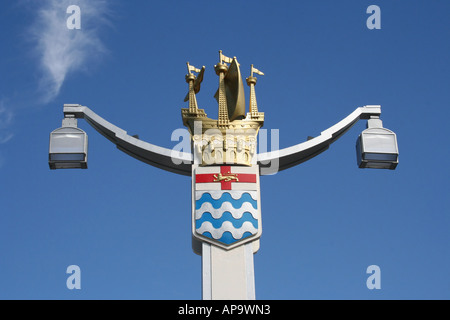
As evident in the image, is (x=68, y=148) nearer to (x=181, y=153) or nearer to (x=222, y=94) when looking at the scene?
(x=181, y=153)

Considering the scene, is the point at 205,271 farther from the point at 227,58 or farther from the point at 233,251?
the point at 227,58

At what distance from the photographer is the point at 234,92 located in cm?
1437

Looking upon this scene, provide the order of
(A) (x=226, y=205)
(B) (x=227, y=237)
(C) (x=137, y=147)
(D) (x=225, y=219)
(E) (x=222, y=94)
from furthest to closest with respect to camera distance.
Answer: (E) (x=222, y=94) < (C) (x=137, y=147) < (A) (x=226, y=205) < (D) (x=225, y=219) < (B) (x=227, y=237)

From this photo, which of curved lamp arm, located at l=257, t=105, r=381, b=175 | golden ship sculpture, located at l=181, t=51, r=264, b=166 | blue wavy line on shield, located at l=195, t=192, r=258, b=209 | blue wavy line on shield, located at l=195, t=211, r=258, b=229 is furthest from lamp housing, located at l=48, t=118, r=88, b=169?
curved lamp arm, located at l=257, t=105, r=381, b=175

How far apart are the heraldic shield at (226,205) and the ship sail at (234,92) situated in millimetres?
940

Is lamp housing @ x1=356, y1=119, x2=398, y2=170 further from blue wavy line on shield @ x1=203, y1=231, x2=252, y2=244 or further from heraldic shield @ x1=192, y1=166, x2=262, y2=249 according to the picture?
blue wavy line on shield @ x1=203, y1=231, x2=252, y2=244

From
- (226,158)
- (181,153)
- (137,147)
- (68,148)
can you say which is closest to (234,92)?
(226,158)

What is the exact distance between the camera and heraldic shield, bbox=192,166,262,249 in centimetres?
1341

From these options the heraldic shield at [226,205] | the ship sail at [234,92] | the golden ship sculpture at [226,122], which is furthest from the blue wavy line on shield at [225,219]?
the ship sail at [234,92]

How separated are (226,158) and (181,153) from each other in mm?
804

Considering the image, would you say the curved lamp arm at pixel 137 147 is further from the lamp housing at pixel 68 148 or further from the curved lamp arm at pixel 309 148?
the curved lamp arm at pixel 309 148

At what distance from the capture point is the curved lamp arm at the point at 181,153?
562 inches

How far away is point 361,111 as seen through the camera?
15.0 meters

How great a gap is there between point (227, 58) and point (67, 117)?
302cm
